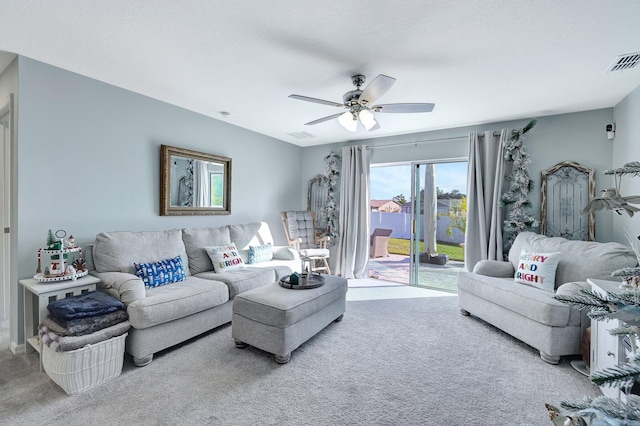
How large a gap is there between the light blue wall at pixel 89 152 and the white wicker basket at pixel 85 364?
894 mm

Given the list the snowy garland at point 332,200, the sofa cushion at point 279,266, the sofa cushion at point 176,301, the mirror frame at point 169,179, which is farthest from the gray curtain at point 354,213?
the sofa cushion at point 176,301

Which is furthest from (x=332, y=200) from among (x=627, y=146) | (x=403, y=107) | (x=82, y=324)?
(x=82, y=324)

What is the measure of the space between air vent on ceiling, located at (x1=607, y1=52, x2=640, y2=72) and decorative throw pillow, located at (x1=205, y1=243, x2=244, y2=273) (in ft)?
13.5

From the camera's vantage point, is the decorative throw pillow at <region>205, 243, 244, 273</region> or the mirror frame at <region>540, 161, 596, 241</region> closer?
the decorative throw pillow at <region>205, 243, 244, 273</region>

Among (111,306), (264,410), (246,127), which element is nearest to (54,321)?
(111,306)

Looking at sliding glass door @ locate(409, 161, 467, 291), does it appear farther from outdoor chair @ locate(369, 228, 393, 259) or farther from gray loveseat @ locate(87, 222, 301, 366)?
gray loveseat @ locate(87, 222, 301, 366)

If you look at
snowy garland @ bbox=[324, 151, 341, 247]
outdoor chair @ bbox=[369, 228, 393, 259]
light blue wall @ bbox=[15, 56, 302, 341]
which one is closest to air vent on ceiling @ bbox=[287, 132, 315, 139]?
snowy garland @ bbox=[324, 151, 341, 247]

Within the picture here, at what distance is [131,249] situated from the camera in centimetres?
285

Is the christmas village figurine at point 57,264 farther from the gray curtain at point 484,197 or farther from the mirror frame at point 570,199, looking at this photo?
the mirror frame at point 570,199

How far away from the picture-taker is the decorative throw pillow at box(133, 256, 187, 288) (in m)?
2.75

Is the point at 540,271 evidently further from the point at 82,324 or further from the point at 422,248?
the point at 82,324

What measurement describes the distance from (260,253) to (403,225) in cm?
253

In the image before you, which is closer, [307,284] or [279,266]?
Answer: [307,284]

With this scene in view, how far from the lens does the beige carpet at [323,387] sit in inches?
69.7
